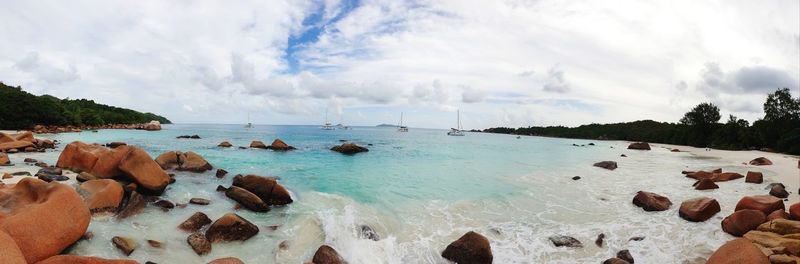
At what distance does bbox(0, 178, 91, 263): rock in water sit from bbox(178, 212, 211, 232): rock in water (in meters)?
2.14

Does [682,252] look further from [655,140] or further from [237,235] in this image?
[655,140]

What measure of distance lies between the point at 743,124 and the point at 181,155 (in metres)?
83.7

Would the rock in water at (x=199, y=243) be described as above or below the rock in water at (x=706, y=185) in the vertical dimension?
below

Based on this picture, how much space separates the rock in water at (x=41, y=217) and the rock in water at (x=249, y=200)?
4486 millimetres

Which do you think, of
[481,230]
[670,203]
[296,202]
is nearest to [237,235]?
[296,202]

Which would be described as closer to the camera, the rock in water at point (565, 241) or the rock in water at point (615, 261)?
the rock in water at point (615, 261)

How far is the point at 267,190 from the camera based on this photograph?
44.6ft

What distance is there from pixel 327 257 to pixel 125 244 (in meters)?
4.74

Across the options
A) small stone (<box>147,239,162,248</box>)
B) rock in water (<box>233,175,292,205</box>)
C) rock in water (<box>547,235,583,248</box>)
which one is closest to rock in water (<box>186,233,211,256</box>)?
small stone (<box>147,239,162,248</box>)

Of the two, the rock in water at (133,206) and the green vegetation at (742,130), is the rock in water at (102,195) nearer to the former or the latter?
the rock in water at (133,206)

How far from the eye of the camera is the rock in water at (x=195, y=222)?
33.5ft

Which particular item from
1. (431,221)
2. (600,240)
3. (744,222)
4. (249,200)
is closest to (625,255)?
(600,240)

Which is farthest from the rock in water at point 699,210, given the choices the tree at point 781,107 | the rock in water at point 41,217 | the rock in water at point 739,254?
the tree at point 781,107

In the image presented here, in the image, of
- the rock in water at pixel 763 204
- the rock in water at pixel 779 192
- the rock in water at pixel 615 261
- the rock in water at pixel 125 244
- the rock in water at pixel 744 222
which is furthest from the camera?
the rock in water at pixel 779 192
